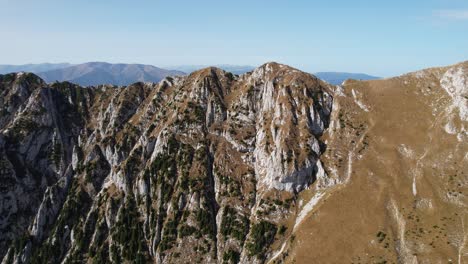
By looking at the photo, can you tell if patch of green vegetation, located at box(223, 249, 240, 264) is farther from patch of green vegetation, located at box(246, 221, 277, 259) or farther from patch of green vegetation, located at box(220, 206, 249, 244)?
patch of green vegetation, located at box(246, 221, 277, 259)

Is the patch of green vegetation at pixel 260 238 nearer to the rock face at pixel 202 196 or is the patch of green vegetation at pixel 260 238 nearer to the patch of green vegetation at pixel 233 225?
the rock face at pixel 202 196

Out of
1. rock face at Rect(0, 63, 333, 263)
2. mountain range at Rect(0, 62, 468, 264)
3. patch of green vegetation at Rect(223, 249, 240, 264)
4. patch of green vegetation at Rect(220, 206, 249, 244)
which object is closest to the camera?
mountain range at Rect(0, 62, 468, 264)

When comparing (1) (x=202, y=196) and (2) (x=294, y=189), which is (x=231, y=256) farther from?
(2) (x=294, y=189)

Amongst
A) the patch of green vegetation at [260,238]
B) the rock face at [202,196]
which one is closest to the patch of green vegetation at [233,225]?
the rock face at [202,196]

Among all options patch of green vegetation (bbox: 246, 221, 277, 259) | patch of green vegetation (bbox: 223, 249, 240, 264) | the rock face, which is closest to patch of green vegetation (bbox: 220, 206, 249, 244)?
the rock face

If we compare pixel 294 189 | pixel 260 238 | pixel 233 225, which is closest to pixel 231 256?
pixel 233 225

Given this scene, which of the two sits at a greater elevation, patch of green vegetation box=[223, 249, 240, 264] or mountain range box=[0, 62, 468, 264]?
mountain range box=[0, 62, 468, 264]

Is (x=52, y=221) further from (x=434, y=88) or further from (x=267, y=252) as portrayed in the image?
(x=434, y=88)

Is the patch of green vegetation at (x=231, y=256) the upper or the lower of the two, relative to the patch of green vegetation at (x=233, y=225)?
lower

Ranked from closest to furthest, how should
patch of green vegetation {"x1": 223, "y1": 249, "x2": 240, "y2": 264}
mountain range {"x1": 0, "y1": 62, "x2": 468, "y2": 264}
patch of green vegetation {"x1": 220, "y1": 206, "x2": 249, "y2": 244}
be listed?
mountain range {"x1": 0, "y1": 62, "x2": 468, "y2": 264} → patch of green vegetation {"x1": 223, "y1": 249, "x2": 240, "y2": 264} → patch of green vegetation {"x1": 220, "y1": 206, "x2": 249, "y2": 244}
